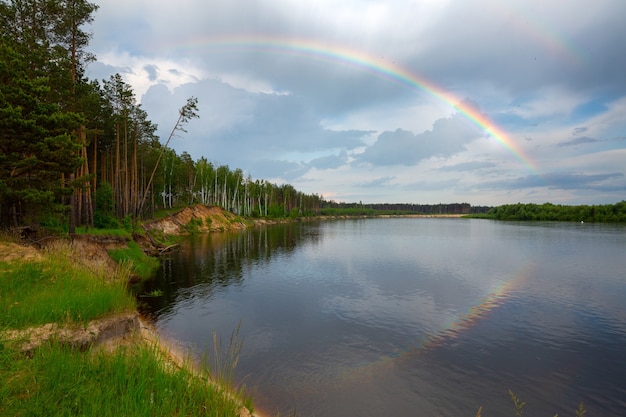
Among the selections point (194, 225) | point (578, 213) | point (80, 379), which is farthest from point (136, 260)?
point (578, 213)

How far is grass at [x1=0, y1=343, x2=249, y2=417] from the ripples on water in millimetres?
4349

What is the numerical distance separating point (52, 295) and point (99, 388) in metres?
7.46

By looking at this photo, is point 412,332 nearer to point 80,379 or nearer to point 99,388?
point 99,388

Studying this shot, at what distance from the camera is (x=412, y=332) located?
Answer: 18828 millimetres

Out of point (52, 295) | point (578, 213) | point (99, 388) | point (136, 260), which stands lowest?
point (136, 260)

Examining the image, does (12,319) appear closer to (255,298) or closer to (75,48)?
(255,298)

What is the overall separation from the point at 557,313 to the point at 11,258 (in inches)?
1330

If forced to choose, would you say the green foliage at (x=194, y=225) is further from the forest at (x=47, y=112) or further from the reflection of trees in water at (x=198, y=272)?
the forest at (x=47, y=112)

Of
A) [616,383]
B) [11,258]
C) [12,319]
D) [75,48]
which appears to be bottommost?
[616,383]

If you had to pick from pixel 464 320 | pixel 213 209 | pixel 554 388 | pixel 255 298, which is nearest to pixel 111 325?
pixel 255 298

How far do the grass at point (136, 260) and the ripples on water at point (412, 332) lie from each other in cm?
194

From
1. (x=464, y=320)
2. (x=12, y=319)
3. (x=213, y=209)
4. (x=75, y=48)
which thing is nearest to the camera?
(x=12, y=319)

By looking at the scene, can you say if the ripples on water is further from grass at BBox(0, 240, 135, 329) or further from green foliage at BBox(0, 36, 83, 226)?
green foliage at BBox(0, 36, 83, 226)

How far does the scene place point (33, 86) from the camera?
66.6ft
